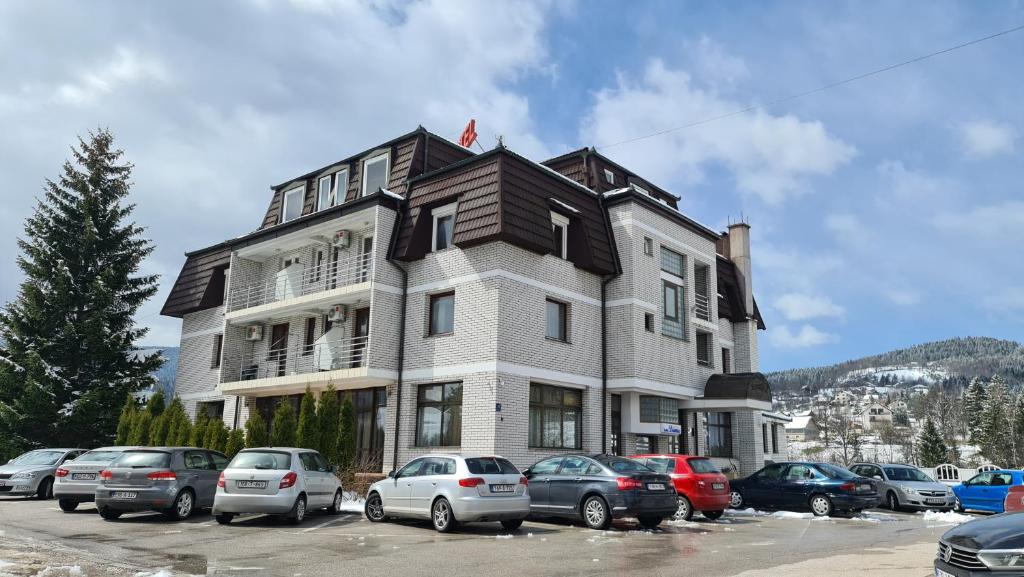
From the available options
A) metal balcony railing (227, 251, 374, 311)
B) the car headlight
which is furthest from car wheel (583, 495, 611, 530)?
metal balcony railing (227, 251, 374, 311)

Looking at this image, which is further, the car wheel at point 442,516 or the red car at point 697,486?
the red car at point 697,486

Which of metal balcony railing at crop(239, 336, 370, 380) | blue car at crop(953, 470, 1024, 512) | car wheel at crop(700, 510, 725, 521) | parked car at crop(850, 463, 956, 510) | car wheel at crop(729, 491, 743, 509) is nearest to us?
car wheel at crop(700, 510, 725, 521)

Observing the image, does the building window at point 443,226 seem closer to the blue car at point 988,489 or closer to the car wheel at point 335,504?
the car wheel at point 335,504

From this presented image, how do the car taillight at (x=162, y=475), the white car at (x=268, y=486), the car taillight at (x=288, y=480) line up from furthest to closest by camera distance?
the car taillight at (x=162, y=475), the car taillight at (x=288, y=480), the white car at (x=268, y=486)

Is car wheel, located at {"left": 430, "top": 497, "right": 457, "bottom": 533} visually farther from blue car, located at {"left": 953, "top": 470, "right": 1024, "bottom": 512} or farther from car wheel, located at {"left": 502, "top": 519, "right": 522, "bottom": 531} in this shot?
blue car, located at {"left": 953, "top": 470, "right": 1024, "bottom": 512}

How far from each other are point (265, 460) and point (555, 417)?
938 cm

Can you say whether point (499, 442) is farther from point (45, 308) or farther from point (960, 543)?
point (45, 308)

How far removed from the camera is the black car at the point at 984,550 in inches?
247

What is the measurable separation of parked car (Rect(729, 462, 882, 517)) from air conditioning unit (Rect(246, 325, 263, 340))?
17165mm

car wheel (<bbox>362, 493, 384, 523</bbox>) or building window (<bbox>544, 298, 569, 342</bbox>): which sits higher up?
building window (<bbox>544, 298, 569, 342</bbox>)

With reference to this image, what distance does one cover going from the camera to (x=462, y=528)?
45.8ft

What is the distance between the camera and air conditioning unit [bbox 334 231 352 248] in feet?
79.8

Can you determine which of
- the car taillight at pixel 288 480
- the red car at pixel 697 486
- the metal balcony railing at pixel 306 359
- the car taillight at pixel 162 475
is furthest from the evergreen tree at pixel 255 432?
the red car at pixel 697 486

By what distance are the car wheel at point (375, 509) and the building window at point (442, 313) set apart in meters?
6.97
